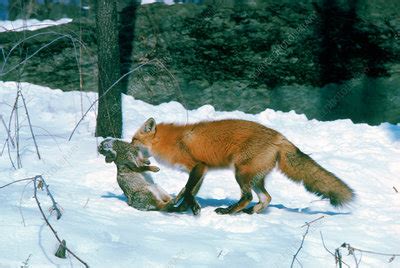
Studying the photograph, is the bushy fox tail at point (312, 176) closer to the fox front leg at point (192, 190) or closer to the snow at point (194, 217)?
the snow at point (194, 217)

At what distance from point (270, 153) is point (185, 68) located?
5.76m

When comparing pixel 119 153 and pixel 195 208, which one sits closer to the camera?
pixel 195 208

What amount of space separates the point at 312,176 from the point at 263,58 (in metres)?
5.73

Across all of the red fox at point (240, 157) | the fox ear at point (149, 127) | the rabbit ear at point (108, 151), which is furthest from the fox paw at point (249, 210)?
the rabbit ear at point (108, 151)

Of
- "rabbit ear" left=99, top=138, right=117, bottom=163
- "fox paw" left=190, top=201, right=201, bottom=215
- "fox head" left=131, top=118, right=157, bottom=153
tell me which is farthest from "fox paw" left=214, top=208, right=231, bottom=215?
"rabbit ear" left=99, top=138, right=117, bottom=163

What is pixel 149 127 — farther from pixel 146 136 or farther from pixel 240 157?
pixel 240 157

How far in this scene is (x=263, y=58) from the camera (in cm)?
1020

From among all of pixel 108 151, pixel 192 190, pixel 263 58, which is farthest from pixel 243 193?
pixel 263 58

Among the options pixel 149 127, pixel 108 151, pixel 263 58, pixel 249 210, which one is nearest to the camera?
pixel 108 151

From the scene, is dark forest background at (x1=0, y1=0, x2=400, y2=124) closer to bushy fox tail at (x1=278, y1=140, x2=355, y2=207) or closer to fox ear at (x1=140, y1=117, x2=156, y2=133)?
fox ear at (x1=140, y1=117, x2=156, y2=133)

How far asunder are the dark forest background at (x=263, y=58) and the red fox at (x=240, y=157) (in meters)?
5.07

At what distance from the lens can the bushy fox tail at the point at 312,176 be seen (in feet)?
15.3

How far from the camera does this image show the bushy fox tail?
4.68 metres

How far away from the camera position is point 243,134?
16.3 ft
